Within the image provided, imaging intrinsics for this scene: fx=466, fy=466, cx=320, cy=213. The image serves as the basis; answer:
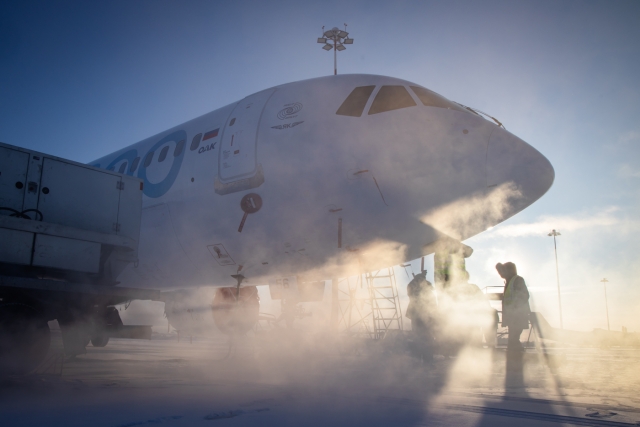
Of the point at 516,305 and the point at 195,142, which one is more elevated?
the point at 195,142

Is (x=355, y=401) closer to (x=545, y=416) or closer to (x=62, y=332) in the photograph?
(x=545, y=416)

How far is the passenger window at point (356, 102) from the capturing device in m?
7.50

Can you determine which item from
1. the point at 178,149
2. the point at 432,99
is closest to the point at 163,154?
the point at 178,149

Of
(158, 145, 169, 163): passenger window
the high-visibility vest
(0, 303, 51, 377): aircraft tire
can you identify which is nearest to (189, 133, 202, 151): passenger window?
(158, 145, 169, 163): passenger window

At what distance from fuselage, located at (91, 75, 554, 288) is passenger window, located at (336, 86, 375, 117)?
0.02 meters

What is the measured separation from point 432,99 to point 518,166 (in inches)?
71.4

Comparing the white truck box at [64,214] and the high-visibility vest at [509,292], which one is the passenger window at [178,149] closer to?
the white truck box at [64,214]

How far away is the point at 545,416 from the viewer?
151 inches

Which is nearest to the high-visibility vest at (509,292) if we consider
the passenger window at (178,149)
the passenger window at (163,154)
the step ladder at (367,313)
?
the passenger window at (178,149)

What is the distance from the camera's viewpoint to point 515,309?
7.85m

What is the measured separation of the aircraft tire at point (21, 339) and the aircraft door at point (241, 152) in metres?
3.66

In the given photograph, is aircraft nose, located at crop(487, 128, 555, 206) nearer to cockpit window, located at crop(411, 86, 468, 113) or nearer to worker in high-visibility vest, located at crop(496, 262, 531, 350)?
cockpit window, located at crop(411, 86, 468, 113)

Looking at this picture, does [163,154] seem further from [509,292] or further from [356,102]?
[509,292]

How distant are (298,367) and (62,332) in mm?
3829
